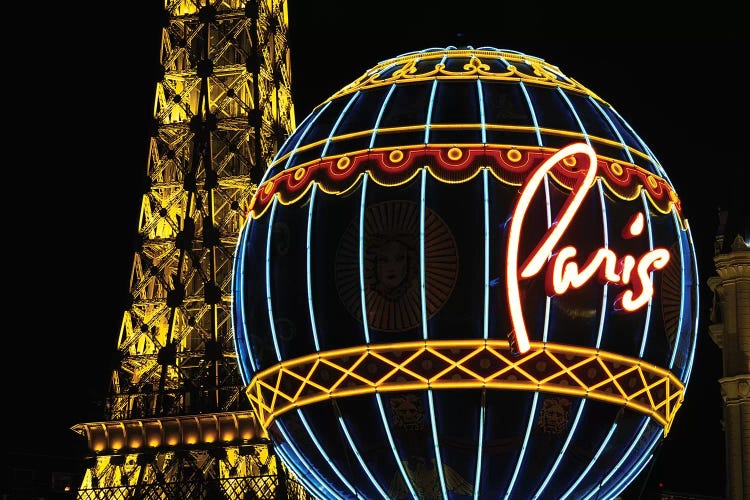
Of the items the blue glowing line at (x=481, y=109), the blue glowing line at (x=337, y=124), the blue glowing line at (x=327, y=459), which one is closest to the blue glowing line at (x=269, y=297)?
the blue glowing line at (x=327, y=459)

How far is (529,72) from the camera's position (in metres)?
34.9

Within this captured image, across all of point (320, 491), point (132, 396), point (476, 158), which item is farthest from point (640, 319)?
point (132, 396)

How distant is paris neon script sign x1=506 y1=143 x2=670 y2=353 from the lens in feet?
103

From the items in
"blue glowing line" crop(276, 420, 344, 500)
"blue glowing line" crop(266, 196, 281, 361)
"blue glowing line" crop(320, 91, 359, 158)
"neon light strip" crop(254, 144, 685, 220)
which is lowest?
"blue glowing line" crop(276, 420, 344, 500)

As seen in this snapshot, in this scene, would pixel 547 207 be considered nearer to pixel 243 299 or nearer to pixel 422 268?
pixel 422 268

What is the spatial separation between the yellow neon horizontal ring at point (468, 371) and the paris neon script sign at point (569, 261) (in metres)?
0.77

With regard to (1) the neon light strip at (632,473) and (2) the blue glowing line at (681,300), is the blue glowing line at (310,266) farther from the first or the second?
(2) the blue glowing line at (681,300)

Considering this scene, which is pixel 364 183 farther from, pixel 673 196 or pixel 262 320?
pixel 673 196

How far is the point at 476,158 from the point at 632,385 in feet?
14.3

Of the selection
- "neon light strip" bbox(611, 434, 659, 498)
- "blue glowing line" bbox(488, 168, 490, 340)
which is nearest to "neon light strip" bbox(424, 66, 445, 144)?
"blue glowing line" bbox(488, 168, 490, 340)

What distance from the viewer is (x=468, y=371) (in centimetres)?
3159

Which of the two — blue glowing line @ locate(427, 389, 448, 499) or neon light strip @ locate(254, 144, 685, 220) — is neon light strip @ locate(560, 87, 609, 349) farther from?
blue glowing line @ locate(427, 389, 448, 499)

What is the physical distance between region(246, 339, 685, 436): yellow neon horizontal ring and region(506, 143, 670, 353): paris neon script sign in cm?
77

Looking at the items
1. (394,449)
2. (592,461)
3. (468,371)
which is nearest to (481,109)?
(468,371)
